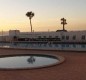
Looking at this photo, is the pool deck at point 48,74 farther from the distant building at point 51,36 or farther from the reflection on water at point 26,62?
the distant building at point 51,36

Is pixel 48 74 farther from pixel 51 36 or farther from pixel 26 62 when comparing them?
pixel 51 36

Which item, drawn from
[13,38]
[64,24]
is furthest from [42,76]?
[64,24]

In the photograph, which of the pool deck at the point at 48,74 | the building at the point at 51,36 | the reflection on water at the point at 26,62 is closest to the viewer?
the pool deck at the point at 48,74

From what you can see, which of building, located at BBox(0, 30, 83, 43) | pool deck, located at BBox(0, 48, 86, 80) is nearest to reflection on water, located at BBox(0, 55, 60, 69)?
pool deck, located at BBox(0, 48, 86, 80)

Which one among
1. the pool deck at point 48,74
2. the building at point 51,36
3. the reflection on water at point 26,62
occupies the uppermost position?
the building at point 51,36

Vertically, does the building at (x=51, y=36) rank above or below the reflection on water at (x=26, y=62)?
above

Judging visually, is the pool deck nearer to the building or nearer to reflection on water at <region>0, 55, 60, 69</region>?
reflection on water at <region>0, 55, 60, 69</region>

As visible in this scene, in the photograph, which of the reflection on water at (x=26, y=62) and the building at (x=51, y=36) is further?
the building at (x=51, y=36)

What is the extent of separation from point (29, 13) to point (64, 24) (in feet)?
33.2

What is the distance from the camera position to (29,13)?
48219 millimetres

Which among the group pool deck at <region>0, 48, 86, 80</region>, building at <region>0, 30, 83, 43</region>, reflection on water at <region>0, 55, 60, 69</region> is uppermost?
building at <region>0, 30, 83, 43</region>

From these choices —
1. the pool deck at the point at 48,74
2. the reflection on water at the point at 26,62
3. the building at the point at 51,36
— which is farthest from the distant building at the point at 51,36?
the pool deck at the point at 48,74

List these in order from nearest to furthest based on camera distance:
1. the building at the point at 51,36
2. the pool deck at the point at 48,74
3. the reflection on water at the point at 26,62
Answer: the pool deck at the point at 48,74, the reflection on water at the point at 26,62, the building at the point at 51,36

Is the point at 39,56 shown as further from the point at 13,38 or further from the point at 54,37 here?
the point at 13,38
